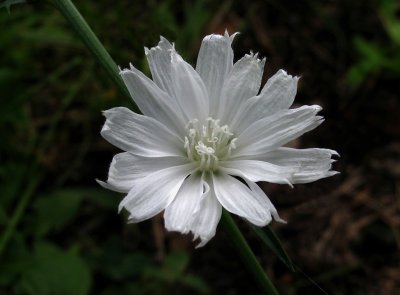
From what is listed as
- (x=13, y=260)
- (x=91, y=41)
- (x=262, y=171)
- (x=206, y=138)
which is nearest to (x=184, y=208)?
(x=262, y=171)

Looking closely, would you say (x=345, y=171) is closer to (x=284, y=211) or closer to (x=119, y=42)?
(x=284, y=211)

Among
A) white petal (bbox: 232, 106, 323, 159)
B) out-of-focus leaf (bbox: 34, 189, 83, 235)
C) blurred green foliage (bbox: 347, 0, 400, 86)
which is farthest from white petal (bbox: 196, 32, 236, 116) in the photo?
blurred green foliage (bbox: 347, 0, 400, 86)

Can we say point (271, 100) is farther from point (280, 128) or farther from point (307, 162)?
point (307, 162)

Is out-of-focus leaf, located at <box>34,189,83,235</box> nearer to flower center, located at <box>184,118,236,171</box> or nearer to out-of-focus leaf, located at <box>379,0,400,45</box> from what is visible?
flower center, located at <box>184,118,236,171</box>

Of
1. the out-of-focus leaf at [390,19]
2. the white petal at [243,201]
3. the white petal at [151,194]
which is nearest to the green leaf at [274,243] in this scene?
the white petal at [243,201]

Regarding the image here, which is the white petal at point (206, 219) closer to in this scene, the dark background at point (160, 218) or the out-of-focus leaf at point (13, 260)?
the dark background at point (160, 218)

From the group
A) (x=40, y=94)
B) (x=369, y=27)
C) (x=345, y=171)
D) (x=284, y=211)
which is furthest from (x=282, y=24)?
(x=40, y=94)

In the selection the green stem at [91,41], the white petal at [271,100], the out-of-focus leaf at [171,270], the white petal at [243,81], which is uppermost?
the green stem at [91,41]

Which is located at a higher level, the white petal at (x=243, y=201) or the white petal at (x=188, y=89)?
the white petal at (x=188, y=89)
